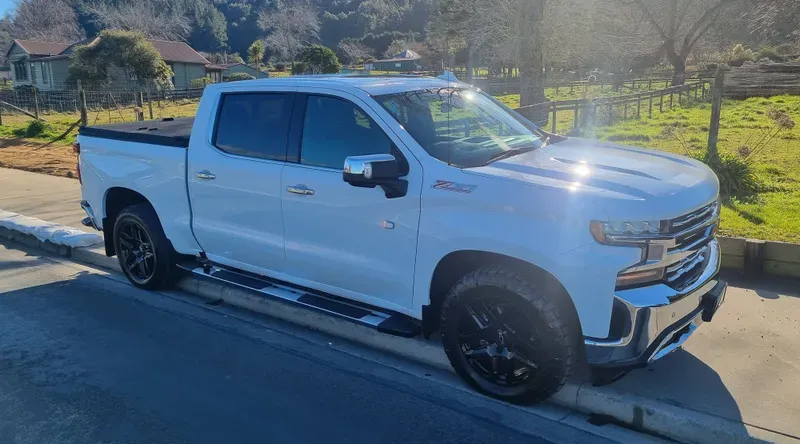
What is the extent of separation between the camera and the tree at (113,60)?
146 feet

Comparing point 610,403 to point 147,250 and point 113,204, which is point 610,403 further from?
point 113,204

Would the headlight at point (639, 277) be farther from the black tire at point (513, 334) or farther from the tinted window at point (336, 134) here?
the tinted window at point (336, 134)

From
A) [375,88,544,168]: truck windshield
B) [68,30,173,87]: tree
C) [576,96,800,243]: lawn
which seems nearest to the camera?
[375,88,544,168]: truck windshield

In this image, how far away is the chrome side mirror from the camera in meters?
3.85

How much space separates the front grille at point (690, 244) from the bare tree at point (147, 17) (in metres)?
106

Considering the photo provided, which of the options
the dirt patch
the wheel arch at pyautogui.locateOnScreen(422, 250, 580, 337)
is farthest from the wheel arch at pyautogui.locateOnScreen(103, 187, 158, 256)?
the dirt patch

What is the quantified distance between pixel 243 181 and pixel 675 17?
40994 millimetres

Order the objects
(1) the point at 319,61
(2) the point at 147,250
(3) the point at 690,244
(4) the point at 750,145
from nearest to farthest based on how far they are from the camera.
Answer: (3) the point at 690,244, (2) the point at 147,250, (4) the point at 750,145, (1) the point at 319,61

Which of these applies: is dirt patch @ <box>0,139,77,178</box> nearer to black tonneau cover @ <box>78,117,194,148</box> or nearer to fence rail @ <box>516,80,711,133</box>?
black tonneau cover @ <box>78,117,194,148</box>

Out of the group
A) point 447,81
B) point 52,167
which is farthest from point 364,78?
point 52,167

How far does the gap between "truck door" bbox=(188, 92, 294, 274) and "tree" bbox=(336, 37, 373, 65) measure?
80700 millimetres

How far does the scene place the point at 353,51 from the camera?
292 feet

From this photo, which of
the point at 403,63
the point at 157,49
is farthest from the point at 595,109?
the point at 403,63

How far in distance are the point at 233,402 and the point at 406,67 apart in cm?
6845
